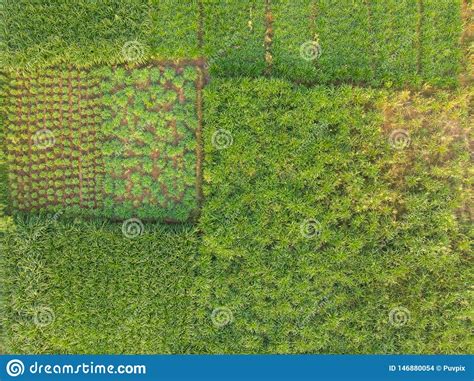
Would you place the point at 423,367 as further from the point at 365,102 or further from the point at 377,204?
the point at 365,102

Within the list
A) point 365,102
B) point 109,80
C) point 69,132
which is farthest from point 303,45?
point 69,132

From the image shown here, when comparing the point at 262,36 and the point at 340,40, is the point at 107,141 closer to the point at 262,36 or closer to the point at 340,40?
the point at 262,36

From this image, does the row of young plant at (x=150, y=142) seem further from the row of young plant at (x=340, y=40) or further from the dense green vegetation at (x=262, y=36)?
the row of young plant at (x=340, y=40)

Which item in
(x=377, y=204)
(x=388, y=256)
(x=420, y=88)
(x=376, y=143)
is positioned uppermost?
(x=420, y=88)

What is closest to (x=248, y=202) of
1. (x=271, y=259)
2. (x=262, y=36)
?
(x=271, y=259)

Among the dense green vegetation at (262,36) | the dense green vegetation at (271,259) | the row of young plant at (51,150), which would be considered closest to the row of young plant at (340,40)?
the dense green vegetation at (262,36)
